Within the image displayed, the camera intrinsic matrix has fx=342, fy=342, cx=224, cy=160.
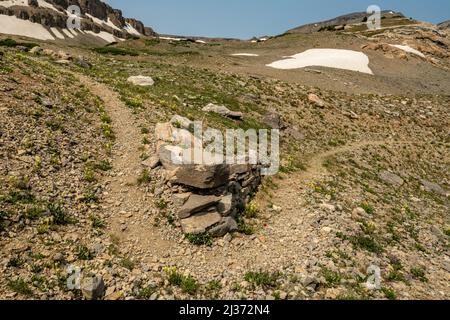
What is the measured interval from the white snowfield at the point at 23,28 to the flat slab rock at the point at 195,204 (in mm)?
170900

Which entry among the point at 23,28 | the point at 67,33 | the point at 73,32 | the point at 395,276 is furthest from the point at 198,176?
the point at 73,32

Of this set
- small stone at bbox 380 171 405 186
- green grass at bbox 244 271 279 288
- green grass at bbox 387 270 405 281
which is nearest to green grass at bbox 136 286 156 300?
green grass at bbox 244 271 279 288

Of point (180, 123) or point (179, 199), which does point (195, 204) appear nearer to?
point (179, 199)

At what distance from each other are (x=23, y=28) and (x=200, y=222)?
602 feet

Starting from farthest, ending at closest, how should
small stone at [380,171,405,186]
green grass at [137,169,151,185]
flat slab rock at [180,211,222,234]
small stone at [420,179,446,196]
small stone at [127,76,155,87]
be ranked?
small stone at [127,76,155,87]
small stone at [420,179,446,196]
small stone at [380,171,405,186]
green grass at [137,169,151,185]
flat slab rock at [180,211,222,234]

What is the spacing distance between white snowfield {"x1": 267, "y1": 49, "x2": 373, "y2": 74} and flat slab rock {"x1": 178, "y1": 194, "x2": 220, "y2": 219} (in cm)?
4507

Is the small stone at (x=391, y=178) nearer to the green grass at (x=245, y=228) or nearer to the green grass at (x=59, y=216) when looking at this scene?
the green grass at (x=245, y=228)

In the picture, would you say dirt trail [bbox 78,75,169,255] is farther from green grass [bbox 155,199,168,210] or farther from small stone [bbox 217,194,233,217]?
small stone [bbox 217,194,233,217]

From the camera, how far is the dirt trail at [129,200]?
48.0 ft

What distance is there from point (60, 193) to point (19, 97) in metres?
8.83

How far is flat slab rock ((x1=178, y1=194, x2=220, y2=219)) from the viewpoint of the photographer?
15867 millimetres

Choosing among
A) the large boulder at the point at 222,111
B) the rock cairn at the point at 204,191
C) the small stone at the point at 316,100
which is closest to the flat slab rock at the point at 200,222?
the rock cairn at the point at 204,191

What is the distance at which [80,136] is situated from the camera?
19.9 meters

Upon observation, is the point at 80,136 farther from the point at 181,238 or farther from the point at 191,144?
the point at 181,238
